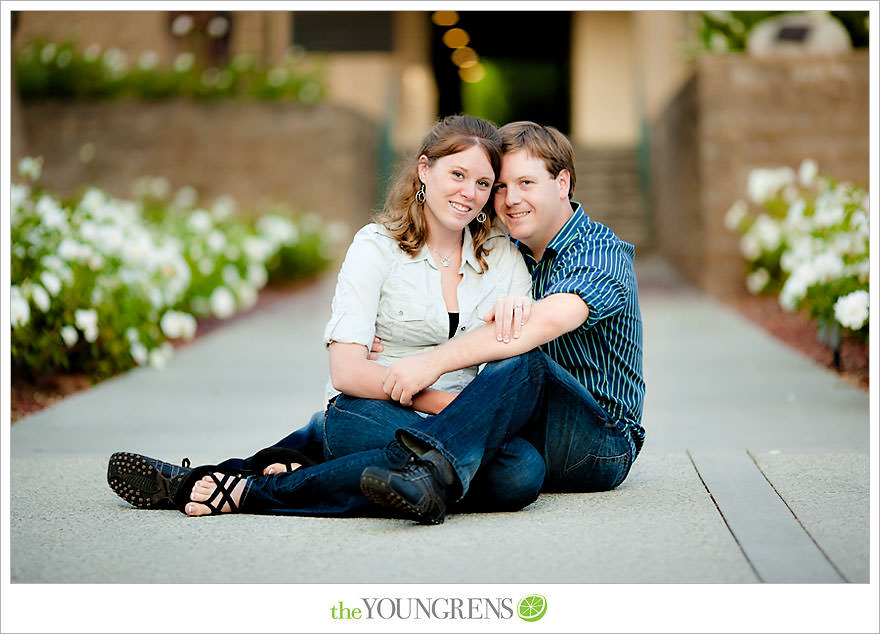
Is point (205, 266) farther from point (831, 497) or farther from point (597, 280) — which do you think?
point (831, 497)

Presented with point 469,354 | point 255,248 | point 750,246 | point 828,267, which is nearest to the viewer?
point 469,354

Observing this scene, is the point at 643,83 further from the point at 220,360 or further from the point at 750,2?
the point at 750,2

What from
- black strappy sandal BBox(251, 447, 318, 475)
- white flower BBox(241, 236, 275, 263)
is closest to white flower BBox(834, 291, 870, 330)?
black strappy sandal BBox(251, 447, 318, 475)

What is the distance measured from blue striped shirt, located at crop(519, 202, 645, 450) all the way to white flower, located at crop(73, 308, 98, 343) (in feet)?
9.10

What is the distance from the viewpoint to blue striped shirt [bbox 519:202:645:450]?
3.15m

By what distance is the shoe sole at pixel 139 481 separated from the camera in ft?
10.7

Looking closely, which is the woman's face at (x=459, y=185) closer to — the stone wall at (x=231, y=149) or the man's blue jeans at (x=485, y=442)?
the man's blue jeans at (x=485, y=442)

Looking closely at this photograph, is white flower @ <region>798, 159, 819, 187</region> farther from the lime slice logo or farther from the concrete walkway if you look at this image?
the lime slice logo

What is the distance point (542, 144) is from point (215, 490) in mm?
1367

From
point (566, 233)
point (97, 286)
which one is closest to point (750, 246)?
point (97, 286)

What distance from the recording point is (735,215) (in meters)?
8.65

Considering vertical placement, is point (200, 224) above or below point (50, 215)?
below

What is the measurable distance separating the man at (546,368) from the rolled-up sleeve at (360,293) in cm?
17

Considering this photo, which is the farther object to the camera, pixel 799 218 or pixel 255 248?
pixel 255 248
